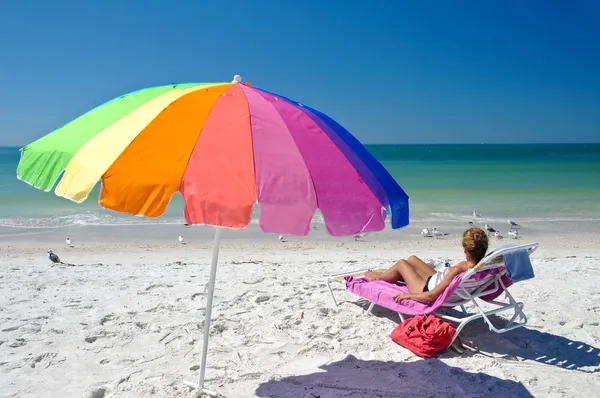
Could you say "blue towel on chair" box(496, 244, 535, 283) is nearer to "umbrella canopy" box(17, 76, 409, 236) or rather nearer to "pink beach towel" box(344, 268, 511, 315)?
"pink beach towel" box(344, 268, 511, 315)

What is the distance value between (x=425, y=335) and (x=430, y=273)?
0.90 m

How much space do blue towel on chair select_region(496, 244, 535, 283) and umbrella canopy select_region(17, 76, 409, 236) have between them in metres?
1.77

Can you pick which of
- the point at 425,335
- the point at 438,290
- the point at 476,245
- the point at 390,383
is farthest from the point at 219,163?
the point at 476,245

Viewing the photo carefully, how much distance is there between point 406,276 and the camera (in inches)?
197

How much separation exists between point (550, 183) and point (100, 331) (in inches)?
1196

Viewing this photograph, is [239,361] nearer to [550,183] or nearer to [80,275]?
[80,275]

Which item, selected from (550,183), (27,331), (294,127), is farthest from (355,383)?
(550,183)

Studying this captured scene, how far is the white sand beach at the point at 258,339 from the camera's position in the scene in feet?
12.1

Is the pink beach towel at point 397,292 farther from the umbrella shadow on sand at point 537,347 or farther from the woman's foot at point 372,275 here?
the umbrella shadow on sand at point 537,347

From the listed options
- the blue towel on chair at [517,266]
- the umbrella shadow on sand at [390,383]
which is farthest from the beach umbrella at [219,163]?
the blue towel on chair at [517,266]

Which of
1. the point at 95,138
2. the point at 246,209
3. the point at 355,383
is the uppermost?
the point at 95,138

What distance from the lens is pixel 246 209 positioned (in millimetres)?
2213

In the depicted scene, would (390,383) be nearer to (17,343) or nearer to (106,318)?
(106,318)

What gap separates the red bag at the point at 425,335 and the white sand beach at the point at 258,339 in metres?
0.08
